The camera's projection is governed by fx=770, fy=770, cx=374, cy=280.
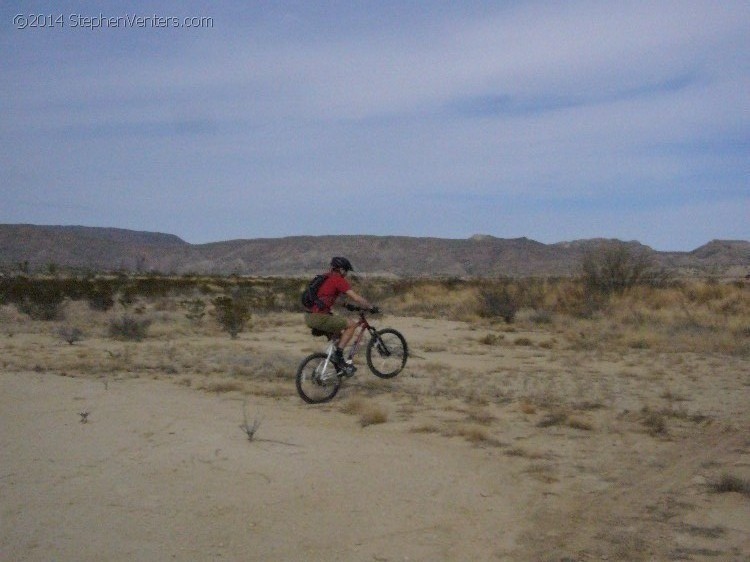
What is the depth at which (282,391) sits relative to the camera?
11.1 m

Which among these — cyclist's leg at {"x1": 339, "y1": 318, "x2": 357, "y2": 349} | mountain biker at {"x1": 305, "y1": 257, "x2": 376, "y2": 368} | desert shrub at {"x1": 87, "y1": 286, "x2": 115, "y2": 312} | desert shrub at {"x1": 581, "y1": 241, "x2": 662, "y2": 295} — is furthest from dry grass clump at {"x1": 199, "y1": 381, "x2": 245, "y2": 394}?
desert shrub at {"x1": 581, "y1": 241, "x2": 662, "y2": 295}

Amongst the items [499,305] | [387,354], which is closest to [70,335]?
[387,354]

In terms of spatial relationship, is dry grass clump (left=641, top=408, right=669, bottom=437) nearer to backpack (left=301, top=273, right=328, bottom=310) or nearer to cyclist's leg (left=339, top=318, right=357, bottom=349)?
cyclist's leg (left=339, top=318, right=357, bottom=349)

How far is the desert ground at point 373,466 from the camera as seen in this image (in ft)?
17.6

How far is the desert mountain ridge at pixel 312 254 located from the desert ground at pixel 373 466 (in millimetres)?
98108

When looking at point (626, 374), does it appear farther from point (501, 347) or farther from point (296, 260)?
point (296, 260)

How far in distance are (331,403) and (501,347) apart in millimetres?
8604

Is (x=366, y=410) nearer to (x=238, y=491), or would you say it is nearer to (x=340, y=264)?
(x=340, y=264)

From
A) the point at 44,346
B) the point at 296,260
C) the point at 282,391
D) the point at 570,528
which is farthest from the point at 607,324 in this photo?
the point at 296,260

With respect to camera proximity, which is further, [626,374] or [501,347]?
[501,347]

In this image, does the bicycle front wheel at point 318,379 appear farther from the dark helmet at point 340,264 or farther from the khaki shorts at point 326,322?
the dark helmet at point 340,264

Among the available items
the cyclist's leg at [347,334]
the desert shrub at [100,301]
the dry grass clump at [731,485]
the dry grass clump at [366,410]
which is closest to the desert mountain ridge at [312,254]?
the desert shrub at [100,301]

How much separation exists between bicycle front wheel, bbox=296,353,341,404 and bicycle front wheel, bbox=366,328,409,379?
1581 mm

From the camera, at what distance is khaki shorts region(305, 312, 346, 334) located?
10.4 meters
